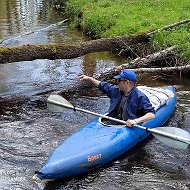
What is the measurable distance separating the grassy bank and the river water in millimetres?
1177

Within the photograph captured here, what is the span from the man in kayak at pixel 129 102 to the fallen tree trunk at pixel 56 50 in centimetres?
299

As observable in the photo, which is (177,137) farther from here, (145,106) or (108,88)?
(108,88)

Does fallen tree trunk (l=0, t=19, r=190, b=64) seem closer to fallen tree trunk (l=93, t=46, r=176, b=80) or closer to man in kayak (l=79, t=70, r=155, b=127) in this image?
fallen tree trunk (l=93, t=46, r=176, b=80)

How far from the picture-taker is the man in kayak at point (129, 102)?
7.08 m

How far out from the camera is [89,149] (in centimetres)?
655

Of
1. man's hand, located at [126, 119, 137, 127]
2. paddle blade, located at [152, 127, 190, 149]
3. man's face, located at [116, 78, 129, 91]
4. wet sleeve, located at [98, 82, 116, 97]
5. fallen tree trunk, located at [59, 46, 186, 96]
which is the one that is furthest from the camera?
fallen tree trunk, located at [59, 46, 186, 96]

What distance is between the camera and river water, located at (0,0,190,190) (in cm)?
655

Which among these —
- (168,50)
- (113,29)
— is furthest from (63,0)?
(168,50)

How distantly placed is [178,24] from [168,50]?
1944 millimetres

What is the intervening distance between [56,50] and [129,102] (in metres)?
3.50

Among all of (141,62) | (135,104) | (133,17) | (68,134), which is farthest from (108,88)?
(133,17)

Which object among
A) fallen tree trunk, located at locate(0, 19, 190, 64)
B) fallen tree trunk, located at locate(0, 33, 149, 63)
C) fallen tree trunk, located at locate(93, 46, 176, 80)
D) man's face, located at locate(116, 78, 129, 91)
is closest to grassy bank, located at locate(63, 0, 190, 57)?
fallen tree trunk, located at locate(93, 46, 176, 80)

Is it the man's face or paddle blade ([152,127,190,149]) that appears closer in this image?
paddle blade ([152,127,190,149])

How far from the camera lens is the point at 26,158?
7.21 meters
